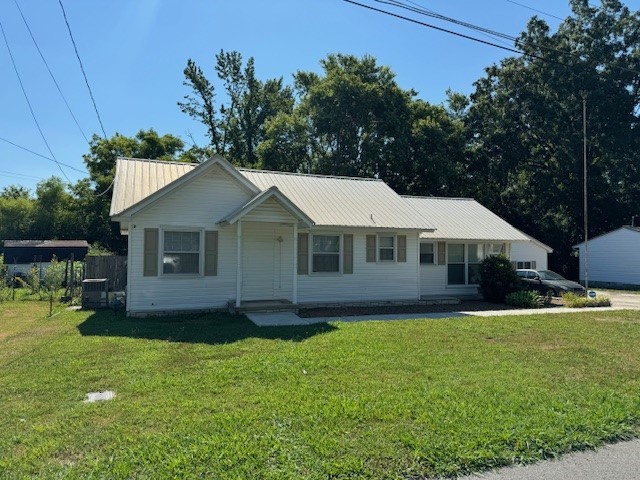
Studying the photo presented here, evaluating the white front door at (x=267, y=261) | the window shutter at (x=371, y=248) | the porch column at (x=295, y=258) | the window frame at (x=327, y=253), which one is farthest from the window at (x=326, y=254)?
the porch column at (x=295, y=258)

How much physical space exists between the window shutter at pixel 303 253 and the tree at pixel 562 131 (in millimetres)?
25511

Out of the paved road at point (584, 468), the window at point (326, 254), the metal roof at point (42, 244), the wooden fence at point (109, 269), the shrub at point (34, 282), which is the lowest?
the paved road at point (584, 468)

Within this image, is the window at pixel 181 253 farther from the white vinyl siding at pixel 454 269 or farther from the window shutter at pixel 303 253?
the white vinyl siding at pixel 454 269

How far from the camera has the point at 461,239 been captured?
18.8 metres

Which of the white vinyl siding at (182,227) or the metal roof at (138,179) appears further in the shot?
the metal roof at (138,179)

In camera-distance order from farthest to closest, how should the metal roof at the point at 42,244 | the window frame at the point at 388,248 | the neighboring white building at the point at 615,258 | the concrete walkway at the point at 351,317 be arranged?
the metal roof at the point at 42,244, the neighboring white building at the point at 615,258, the window frame at the point at 388,248, the concrete walkway at the point at 351,317

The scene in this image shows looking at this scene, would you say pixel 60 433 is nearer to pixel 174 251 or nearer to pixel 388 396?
pixel 388 396

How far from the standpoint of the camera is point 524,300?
54.9 ft

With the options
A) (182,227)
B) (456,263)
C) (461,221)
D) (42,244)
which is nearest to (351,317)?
(182,227)

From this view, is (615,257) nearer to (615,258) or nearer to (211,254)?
(615,258)

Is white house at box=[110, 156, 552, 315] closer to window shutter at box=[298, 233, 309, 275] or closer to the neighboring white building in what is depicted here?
window shutter at box=[298, 233, 309, 275]

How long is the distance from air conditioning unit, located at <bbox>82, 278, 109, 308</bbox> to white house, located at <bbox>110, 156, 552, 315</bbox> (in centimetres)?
242

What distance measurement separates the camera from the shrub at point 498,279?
1781 centimetres

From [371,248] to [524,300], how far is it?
602 cm
